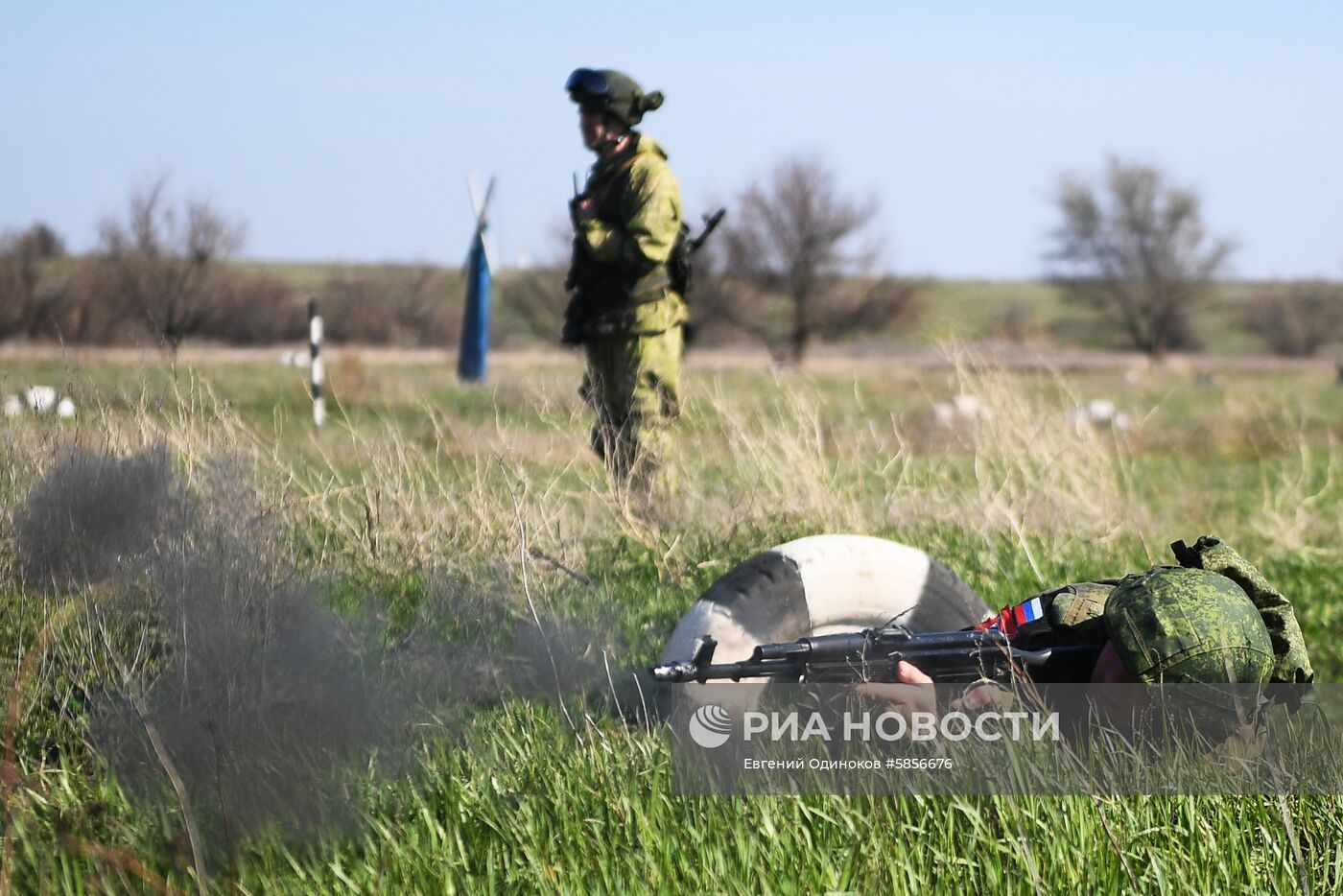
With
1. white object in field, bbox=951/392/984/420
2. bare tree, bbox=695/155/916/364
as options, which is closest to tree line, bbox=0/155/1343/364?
bare tree, bbox=695/155/916/364

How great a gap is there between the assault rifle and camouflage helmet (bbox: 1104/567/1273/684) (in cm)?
28

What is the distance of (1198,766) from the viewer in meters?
3.47

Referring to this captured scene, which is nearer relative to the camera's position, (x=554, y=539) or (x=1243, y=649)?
(x=1243, y=649)

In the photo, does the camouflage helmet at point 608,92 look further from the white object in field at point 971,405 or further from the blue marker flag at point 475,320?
the blue marker flag at point 475,320

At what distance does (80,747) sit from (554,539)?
2.03 m

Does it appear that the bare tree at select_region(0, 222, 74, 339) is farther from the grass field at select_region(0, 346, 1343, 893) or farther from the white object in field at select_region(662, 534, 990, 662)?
the white object in field at select_region(662, 534, 990, 662)

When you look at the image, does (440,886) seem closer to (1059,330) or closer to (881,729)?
(881,729)

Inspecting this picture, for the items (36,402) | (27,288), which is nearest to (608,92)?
(36,402)

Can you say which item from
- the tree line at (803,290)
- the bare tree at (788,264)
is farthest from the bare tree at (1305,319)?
the bare tree at (788,264)

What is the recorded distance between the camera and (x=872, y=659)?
357cm

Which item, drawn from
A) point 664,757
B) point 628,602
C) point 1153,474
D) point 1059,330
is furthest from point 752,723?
point 1059,330

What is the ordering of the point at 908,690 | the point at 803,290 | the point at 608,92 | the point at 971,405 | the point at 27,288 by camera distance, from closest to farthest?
1. the point at 908,690
2. the point at 608,92
3. the point at 971,405
4. the point at 27,288
5. the point at 803,290

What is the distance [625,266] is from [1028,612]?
3.72 m

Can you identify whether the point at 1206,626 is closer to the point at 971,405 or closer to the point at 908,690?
the point at 908,690
